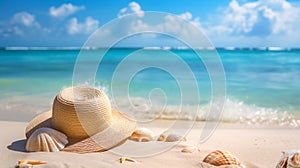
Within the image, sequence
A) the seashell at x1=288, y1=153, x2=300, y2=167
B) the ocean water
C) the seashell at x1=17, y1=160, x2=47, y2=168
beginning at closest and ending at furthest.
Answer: the seashell at x1=288, y1=153, x2=300, y2=167 → the seashell at x1=17, y1=160, x2=47, y2=168 → the ocean water

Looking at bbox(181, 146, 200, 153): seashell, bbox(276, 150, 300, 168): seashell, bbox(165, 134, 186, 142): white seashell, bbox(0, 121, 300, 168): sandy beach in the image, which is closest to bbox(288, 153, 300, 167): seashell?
bbox(276, 150, 300, 168): seashell

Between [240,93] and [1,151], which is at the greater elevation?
[240,93]

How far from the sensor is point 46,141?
138 inches

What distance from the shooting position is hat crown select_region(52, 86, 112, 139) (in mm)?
3609

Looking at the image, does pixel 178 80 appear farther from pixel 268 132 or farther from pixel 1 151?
pixel 1 151

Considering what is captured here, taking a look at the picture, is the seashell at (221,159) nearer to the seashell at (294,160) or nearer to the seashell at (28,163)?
the seashell at (294,160)

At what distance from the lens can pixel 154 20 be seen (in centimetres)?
429

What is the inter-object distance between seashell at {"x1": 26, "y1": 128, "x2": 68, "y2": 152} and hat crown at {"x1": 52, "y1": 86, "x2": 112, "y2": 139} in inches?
5.4

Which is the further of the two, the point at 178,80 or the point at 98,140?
the point at 178,80

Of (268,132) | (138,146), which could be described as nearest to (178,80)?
(268,132)

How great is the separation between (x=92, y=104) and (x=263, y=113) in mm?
3959

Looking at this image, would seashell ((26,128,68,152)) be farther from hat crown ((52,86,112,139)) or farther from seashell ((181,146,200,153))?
seashell ((181,146,200,153))

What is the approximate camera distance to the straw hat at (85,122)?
11.8 ft

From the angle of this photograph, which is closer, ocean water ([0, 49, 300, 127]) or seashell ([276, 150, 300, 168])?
seashell ([276, 150, 300, 168])
